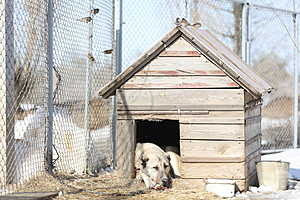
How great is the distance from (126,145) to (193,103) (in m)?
1.07

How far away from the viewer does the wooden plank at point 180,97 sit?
752 cm

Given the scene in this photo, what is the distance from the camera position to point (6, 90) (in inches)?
258

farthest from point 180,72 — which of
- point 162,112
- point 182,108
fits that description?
point 162,112

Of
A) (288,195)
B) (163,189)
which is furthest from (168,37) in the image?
(288,195)

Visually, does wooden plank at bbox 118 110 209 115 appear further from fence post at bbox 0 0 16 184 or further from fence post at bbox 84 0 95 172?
fence post at bbox 0 0 16 184

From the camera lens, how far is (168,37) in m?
7.64

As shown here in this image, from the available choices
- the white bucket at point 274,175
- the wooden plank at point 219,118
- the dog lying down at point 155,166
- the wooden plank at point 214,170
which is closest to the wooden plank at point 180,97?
the wooden plank at point 219,118

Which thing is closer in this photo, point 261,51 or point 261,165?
point 261,165

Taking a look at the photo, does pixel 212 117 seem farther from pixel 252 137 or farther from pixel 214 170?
pixel 252 137

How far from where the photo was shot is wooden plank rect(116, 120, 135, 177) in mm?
7754

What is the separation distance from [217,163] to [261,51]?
574cm

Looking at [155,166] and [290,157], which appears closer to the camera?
[155,166]

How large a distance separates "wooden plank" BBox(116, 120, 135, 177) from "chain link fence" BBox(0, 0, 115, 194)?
0.85m

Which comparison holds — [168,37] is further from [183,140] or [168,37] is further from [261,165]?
[261,165]
